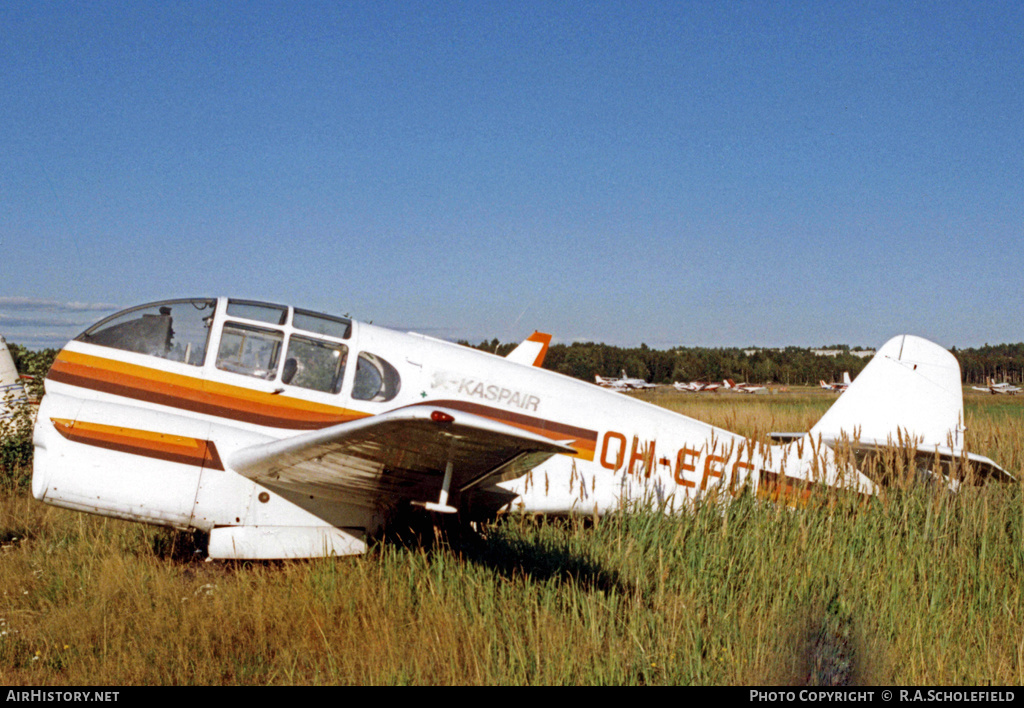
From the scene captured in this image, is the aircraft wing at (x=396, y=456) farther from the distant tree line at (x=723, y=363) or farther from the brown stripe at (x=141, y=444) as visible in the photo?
the distant tree line at (x=723, y=363)

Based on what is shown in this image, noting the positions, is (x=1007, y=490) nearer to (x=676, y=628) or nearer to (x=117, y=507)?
(x=676, y=628)

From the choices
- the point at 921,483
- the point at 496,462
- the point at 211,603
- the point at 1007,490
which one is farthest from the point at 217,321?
the point at 1007,490

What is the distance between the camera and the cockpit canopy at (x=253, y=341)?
545cm

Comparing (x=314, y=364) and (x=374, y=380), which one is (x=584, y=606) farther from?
(x=314, y=364)

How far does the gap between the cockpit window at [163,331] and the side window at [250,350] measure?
0.55 feet

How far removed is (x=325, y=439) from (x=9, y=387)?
773 cm

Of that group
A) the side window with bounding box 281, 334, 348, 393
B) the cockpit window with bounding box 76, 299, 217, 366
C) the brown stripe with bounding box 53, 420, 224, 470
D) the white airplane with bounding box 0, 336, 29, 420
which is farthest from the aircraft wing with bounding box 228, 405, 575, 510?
the white airplane with bounding box 0, 336, 29, 420

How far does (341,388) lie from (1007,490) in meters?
6.03

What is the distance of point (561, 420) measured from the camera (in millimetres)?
6020

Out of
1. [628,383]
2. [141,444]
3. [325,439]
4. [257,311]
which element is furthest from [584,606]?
[628,383]

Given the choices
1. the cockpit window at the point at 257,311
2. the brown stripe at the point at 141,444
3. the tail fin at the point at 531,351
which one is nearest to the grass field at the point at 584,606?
the brown stripe at the point at 141,444

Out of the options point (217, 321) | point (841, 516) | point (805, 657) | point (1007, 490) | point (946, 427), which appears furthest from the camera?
point (946, 427)

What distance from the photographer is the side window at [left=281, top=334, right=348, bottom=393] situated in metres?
5.54

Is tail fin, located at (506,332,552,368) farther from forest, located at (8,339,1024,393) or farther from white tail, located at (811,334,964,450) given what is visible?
forest, located at (8,339,1024,393)
